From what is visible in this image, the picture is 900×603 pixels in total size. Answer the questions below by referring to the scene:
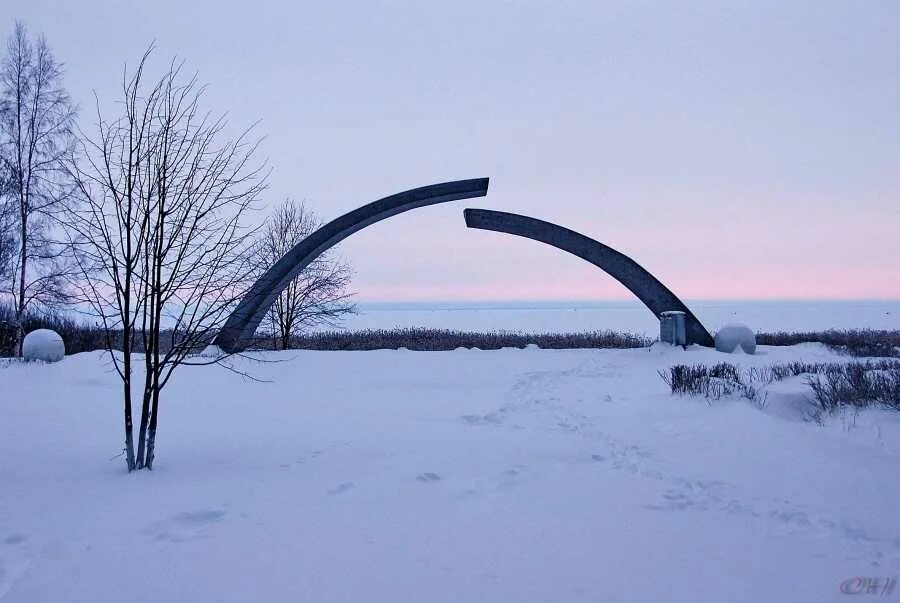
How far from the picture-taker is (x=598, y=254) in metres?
16.9

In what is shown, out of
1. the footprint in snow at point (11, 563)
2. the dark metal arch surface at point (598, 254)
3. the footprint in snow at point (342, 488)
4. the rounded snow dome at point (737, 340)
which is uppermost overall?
the dark metal arch surface at point (598, 254)

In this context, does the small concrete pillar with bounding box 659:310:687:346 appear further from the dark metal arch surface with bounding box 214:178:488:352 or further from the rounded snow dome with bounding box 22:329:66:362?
the rounded snow dome with bounding box 22:329:66:362

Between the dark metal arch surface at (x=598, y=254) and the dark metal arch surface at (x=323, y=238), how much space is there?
1114mm

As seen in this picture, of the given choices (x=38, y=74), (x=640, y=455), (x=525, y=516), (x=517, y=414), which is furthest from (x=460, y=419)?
(x=38, y=74)

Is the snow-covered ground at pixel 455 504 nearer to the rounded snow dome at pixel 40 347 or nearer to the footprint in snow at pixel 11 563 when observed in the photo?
Answer: the footprint in snow at pixel 11 563

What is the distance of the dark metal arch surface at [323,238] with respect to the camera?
1517 centimetres

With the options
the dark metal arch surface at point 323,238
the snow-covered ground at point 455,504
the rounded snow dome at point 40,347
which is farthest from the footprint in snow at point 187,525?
the rounded snow dome at point 40,347

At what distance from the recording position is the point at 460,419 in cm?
809

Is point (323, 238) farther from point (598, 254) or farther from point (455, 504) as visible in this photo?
point (455, 504)

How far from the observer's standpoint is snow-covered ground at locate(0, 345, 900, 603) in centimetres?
324

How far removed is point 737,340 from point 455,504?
45.1 feet

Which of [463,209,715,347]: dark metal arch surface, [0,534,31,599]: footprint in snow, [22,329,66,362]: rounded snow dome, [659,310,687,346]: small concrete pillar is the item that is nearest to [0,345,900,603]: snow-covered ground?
[0,534,31,599]: footprint in snow

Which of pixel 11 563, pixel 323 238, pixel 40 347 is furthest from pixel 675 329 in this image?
pixel 40 347

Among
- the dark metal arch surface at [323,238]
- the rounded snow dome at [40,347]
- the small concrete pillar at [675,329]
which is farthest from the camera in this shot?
the small concrete pillar at [675,329]
